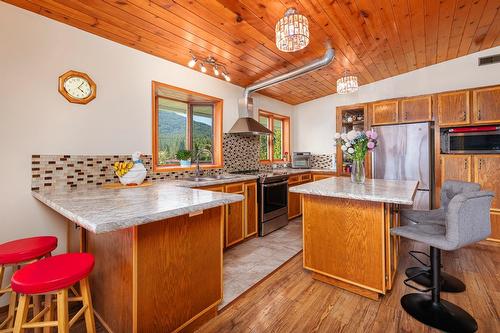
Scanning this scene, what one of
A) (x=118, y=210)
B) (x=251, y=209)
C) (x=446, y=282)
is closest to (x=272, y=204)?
(x=251, y=209)

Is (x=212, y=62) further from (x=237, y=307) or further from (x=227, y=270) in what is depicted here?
(x=237, y=307)

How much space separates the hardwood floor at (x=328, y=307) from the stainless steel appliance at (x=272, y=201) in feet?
3.69

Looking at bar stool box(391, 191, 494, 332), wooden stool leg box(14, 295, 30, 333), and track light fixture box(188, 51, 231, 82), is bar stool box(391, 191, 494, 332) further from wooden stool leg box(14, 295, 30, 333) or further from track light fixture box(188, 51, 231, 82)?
track light fixture box(188, 51, 231, 82)

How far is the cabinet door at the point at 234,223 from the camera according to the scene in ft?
9.72

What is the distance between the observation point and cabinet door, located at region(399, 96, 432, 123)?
11.6ft

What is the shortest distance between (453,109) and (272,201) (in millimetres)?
2968

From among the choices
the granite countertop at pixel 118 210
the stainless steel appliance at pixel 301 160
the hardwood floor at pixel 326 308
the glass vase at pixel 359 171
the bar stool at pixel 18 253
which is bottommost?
the hardwood floor at pixel 326 308

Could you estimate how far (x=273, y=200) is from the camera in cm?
363

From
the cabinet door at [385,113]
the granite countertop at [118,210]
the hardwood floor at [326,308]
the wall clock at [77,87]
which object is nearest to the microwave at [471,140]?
the cabinet door at [385,113]

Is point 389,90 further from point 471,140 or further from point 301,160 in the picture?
point 301,160

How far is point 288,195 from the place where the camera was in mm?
4070

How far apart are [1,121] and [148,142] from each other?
118 centimetres

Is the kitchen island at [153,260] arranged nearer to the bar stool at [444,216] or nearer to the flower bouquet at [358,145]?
the flower bouquet at [358,145]

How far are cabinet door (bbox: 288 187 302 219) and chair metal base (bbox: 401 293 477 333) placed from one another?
92.8 inches
